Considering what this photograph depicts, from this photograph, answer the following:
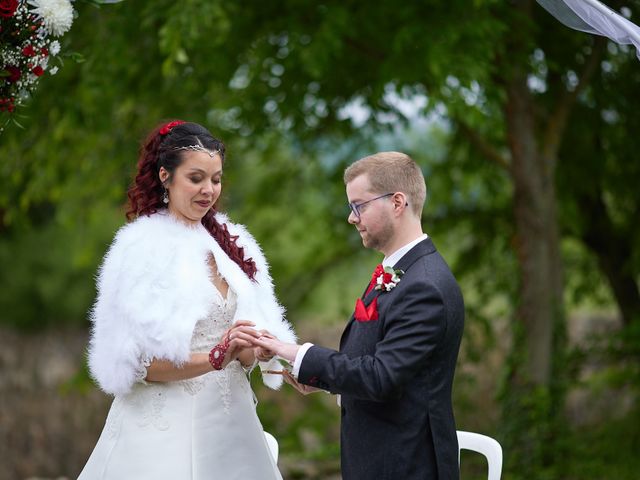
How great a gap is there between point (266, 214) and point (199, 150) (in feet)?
23.6

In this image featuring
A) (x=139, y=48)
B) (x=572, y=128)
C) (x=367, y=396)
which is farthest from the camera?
(x=572, y=128)

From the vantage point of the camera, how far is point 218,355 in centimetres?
315

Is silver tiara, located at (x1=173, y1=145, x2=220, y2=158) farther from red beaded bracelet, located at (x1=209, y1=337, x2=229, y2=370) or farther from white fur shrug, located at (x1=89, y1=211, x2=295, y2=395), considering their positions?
red beaded bracelet, located at (x1=209, y1=337, x2=229, y2=370)

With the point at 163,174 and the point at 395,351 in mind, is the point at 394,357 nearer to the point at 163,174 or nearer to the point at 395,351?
the point at 395,351

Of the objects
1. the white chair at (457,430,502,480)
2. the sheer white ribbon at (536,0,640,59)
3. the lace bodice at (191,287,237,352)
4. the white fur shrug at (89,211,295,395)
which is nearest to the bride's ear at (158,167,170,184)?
the white fur shrug at (89,211,295,395)

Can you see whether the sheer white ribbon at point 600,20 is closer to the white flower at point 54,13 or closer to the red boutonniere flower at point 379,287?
the red boutonniere flower at point 379,287

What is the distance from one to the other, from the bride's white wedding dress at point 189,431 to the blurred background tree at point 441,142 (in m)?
2.94

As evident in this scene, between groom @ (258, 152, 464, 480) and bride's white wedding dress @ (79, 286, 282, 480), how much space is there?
1.07 feet

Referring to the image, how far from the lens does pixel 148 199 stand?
3398 millimetres

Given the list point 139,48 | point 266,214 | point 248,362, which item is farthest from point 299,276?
point 248,362

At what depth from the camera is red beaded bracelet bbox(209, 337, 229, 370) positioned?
10.3 feet

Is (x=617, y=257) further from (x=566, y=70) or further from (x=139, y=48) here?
(x=139, y=48)

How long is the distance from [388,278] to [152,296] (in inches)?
33.6

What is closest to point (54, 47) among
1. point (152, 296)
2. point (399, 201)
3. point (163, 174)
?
point (163, 174)
